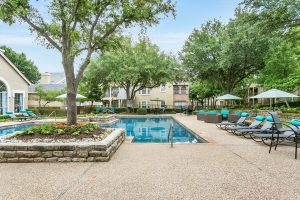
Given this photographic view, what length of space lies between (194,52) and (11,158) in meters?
22.6

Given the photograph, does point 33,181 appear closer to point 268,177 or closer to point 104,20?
point 268,177

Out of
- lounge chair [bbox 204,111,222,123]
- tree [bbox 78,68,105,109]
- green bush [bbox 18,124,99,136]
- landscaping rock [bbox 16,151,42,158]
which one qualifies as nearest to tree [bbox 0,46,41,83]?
tree [bbox 78,68,105,109]

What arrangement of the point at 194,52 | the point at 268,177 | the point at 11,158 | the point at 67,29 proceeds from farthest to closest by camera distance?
the point at 194,52 < the point at 67,29 < the point at 11,158 < the point at 268,177

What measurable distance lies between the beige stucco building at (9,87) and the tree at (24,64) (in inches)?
911

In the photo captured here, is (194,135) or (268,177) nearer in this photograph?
(268,177)

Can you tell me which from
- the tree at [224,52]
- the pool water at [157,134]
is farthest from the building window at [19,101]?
the tree at [224,52]

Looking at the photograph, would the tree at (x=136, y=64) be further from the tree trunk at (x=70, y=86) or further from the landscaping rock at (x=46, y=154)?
the landscaping rock at (x=46, y=154)

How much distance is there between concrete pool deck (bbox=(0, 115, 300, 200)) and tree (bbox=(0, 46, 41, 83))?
47857mm

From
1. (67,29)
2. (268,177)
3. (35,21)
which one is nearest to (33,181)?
(268,177)

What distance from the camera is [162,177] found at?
17.1ft

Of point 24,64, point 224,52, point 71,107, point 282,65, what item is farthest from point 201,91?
point 71,107

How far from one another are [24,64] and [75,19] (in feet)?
148

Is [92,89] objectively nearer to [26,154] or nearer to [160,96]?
[160,96]

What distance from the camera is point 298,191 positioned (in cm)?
436
